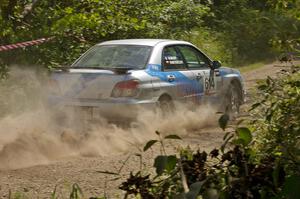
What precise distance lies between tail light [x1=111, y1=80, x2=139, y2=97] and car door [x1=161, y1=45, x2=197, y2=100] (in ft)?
2.37

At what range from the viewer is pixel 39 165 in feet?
27.1

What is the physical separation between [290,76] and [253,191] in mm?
2123

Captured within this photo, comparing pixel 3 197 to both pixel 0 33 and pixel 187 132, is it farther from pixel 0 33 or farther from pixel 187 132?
pixel 0 33

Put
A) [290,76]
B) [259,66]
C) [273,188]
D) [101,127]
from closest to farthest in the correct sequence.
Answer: [273,188] < [290,76] < [101,127] < [259,66]

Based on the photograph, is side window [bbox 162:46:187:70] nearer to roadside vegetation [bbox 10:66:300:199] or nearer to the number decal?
the number decal

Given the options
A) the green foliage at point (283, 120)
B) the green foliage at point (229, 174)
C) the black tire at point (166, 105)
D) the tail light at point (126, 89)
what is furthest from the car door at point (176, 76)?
the green foliage at point (229, 174)

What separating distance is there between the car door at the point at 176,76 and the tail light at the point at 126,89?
72 cm

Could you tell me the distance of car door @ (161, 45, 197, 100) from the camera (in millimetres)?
10648

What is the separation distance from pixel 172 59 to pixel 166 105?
0.93 metres

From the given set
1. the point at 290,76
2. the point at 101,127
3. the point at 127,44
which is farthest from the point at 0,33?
the point at 290,76

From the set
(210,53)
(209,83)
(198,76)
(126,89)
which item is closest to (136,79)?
(126,89)

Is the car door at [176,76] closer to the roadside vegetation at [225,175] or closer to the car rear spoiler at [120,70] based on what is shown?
the car rear spoiler at [120,70]

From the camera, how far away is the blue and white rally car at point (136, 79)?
32.1ft

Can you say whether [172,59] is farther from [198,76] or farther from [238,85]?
[238,85]
